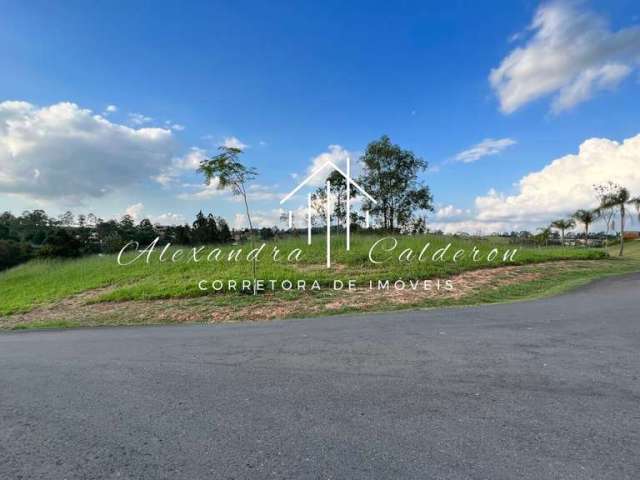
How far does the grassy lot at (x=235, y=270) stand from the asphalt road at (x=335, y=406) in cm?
492

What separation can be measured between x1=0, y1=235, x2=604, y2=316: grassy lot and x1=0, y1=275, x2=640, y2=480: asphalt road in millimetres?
4917

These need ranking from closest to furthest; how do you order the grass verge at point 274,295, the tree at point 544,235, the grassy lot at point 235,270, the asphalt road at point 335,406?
the asphalt road at point 335,406 → the grass verge at point 274,295 → the grassy lot at point 235,270 → the tree at point 544,235

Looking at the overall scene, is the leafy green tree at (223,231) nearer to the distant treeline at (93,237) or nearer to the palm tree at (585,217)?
the distant treeline at (93,237)

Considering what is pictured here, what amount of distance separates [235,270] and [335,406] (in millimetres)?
10829

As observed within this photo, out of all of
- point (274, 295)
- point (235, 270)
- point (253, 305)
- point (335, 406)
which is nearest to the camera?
point (335, 406)

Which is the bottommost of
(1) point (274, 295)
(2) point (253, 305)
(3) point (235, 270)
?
(2) point (253, 305)

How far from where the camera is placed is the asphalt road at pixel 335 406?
2.10 metres

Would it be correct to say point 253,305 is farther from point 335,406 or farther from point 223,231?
point 223,231

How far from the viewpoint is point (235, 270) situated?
43.2 ft

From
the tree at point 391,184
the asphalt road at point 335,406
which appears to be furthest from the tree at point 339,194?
the asphalt road at point 335,406

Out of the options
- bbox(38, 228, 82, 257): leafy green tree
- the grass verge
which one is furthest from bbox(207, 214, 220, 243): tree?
the grass verge

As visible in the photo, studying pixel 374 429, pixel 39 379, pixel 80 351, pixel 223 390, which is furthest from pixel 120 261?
pixel 374 429

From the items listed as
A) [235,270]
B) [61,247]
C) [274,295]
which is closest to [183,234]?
[61,247]

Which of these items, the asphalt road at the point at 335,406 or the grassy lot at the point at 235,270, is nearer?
the asphalt road at the point at 335,406
